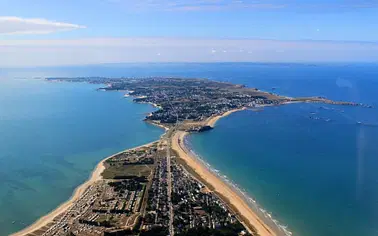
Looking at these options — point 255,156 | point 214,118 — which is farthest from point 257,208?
point 214,118

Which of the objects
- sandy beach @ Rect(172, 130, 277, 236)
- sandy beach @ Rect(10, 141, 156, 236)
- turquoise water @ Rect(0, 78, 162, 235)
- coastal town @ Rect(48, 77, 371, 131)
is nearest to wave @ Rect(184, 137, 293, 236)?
sandy beach @ Rect(172, 130, 277, 236)

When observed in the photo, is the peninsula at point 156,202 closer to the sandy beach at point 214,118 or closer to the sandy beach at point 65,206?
the sandy beach at point 65,206

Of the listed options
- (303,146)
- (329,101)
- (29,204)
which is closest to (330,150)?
(303,146)

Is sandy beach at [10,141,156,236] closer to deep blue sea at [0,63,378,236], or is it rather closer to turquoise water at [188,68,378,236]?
deep blue sea at [0,63,378,236]

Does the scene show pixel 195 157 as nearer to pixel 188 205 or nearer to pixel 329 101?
pixel 188 205

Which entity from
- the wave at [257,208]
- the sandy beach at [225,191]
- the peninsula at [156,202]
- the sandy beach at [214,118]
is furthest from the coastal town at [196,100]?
the wave at [257,208]

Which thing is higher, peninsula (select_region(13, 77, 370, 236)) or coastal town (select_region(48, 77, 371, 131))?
coastal town (select_region(48, 77, 371, 131))
